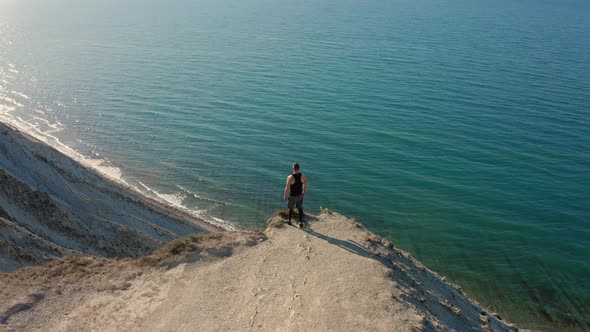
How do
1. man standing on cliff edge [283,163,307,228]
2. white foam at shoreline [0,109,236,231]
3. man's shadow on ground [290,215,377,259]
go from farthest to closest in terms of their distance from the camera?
1. white foam at shoreline [0,109,236,231]
2. man standing on cliff edge [283,163,307,228]
3. man's shadow on ground [290,215,377,259]

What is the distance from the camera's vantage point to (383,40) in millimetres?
77750

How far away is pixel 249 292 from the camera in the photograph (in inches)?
619

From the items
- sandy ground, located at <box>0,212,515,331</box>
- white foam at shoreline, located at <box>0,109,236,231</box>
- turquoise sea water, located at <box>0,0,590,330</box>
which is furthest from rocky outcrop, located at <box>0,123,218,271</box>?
turquoise sea water, located at <box>0,0,590,330</box>

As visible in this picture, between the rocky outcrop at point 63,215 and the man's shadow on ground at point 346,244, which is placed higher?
the man's shadow on ground at point 346,244

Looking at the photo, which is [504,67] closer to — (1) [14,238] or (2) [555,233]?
(2) [555,233]

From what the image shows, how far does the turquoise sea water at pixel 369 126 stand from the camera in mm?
30500

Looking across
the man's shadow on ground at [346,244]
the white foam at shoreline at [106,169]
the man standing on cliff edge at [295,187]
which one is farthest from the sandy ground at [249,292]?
A: the white foam at shoreline at [106,169]

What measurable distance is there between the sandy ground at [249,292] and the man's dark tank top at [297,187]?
1.66 metres

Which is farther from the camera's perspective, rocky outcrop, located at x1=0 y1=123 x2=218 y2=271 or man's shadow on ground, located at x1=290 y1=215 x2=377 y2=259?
rocky outcrop, located at x1=0 y1=123 x2=218 y2=271

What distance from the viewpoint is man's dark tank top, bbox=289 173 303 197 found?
61.1 feet

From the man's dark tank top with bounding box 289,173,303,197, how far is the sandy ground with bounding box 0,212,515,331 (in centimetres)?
166

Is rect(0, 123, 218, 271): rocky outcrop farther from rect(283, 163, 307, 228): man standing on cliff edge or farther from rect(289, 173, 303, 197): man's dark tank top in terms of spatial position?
rect(289, 173, 303, 197): man's dark tank top

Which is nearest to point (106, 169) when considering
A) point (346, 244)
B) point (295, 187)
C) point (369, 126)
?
point (369, 126)

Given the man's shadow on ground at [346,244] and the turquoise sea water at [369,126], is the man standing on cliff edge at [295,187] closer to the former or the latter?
the man's shadow on ground at [346,244]
